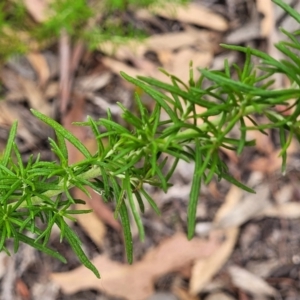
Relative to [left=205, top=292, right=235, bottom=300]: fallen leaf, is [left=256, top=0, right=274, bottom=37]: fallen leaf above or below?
above

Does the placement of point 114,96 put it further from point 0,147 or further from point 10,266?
point 10,266

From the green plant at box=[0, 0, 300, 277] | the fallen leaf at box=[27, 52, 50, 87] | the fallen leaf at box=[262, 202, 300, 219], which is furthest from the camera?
the fallen leaf at box=[27, 52, 50, 87]

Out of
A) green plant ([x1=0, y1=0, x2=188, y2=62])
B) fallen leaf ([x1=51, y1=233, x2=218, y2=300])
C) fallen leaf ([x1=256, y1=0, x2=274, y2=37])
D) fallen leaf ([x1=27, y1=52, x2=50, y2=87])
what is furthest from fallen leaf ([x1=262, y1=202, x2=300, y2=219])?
fallen leaf ([x1=27, y1=52, x2=50, y2=87])

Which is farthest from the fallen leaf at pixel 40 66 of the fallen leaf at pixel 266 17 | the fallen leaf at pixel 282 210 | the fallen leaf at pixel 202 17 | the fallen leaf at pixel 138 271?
the fallen leaf at pixel 282 210

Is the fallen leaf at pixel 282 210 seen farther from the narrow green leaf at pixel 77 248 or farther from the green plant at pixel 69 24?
the narrow green leaf at pixel 77 248

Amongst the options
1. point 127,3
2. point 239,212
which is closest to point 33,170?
point 239,212

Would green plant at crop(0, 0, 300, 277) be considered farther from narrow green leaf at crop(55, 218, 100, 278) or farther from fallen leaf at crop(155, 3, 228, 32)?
fallen leaf at crop(155, 3, 228, 32)

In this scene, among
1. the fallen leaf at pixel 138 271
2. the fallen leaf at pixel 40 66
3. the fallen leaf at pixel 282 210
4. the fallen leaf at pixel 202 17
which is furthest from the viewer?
the fallen leaf at pixel 202 17

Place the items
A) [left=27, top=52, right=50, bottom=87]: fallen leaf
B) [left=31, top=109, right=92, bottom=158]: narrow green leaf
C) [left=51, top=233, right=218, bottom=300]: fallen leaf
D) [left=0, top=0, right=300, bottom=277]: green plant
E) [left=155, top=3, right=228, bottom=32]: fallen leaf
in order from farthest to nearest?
[left=155, top=3, right=228, bottom=32]: fallen leaf < [left=27, top=52, right=50, bottom=87]: fallen leaf < [left=51, top=233, right=218, bottom=300]: fallen leaf < [left=31, top=109, right=92, bottom=158]: narrow green leaf < [left=0, top=0, right=300, bottom=277]: green plant

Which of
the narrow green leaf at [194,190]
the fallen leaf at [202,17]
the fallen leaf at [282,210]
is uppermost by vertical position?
the narrow green leaf at [194,190]
